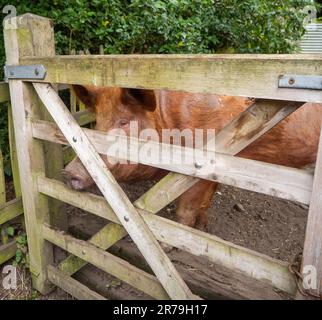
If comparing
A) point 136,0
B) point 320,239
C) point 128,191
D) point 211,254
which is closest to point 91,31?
point 136,0

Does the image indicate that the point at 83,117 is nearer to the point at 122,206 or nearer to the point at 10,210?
the point at 10,210

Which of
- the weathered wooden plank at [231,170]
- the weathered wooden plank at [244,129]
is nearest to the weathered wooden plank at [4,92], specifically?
the weathered wooden plank at [231,170]

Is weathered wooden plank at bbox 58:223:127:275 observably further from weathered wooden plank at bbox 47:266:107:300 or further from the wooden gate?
weathered wooden plank at bbox 47:266:107:300

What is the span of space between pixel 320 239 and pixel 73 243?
1.68 metres

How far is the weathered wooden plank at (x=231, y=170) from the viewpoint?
1334 mm

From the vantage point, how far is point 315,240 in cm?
131

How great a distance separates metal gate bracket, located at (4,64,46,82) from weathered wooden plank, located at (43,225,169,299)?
1108 millimetres

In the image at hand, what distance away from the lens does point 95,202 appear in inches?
84.4

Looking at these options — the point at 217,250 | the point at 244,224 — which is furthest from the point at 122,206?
the point at 244,224

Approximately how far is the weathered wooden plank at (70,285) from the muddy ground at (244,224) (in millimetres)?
213

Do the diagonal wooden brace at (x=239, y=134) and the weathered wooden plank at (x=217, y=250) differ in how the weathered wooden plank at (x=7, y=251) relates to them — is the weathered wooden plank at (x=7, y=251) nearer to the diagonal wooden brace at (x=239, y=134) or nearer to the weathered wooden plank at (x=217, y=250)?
the weathered wooden plank at (x=217, y=250)

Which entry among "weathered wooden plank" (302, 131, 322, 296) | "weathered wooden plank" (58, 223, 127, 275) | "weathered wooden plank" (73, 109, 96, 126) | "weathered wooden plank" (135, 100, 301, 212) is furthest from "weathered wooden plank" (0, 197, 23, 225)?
"weathered wooden plank" (302, 131, 322, 296)

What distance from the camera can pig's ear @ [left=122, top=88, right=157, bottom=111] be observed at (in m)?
2.23
